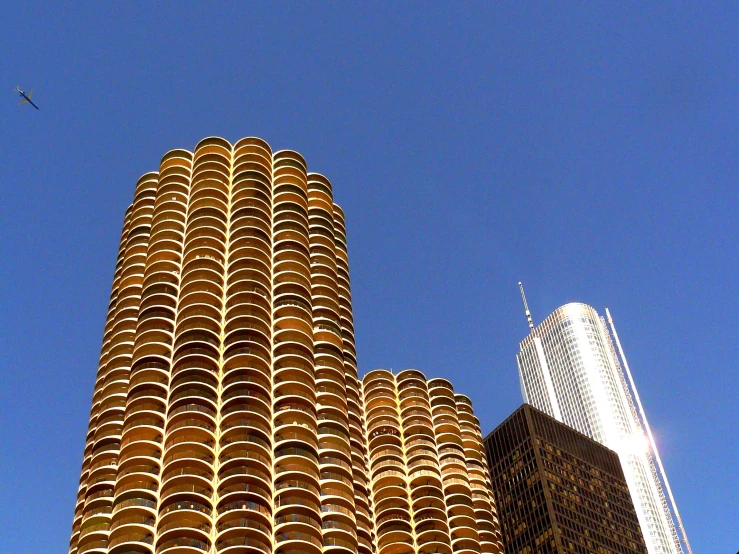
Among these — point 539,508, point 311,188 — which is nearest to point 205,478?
point 311,188

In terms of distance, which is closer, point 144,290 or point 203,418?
point 203,418

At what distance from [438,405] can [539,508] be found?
5081cm

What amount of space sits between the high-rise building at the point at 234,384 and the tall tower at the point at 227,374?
0.17 m

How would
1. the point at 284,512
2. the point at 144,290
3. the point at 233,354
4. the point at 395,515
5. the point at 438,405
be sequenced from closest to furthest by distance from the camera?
the point at 284,512
the point at 233,354
the point at 144,290
the point at 395,515
the point at 438,405

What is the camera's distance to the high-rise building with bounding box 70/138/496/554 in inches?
3268

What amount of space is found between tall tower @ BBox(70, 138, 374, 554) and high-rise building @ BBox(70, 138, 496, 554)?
166 millimetres

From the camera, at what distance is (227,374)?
93688mm

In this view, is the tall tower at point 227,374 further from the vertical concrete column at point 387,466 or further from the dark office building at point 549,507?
the dark office building at point 549,507

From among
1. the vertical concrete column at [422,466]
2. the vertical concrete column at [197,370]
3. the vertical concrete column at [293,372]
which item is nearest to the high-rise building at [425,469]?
the vertical concrete column at [422,466]

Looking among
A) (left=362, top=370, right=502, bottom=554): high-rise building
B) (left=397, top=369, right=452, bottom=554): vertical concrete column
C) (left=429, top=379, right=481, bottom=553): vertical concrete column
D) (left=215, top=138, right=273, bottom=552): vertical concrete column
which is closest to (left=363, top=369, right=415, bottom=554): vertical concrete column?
(left=362, top=370, right=502, bottom=554): high-rise building

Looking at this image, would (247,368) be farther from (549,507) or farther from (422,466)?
(549,507)

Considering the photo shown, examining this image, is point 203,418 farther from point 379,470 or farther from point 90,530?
point 379,470

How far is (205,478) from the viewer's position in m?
83.9

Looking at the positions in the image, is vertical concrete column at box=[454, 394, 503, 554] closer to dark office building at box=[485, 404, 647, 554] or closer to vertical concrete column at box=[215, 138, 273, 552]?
dark office building at box=[485, 404, 647, 554]
